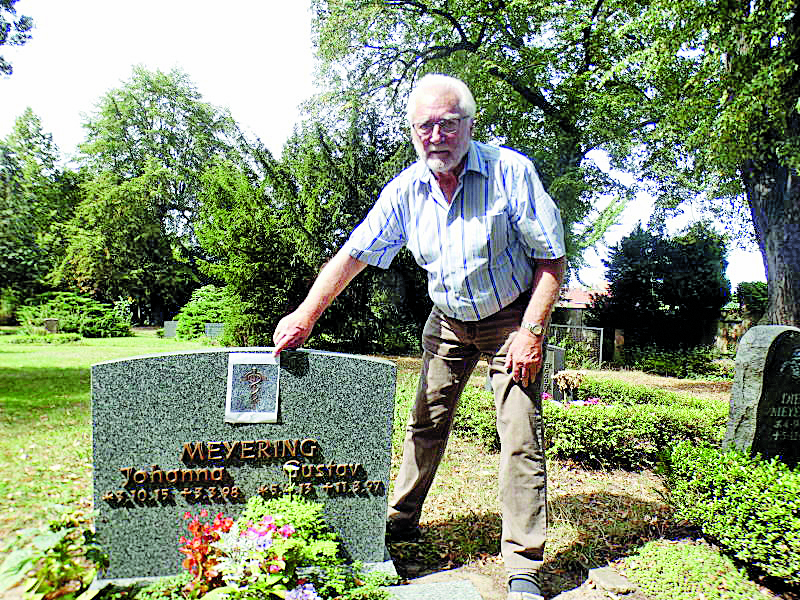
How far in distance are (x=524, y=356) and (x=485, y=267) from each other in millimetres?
458

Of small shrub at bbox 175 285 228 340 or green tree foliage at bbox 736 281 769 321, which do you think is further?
small shrub at bbox 175 285 228 340

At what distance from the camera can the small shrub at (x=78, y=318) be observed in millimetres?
20359

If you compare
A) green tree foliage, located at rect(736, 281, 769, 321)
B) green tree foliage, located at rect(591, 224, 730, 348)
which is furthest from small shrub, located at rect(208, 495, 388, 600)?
green tree foliage, located at rect(736, 281, 769, 321)

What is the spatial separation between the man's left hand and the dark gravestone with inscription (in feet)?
5.86

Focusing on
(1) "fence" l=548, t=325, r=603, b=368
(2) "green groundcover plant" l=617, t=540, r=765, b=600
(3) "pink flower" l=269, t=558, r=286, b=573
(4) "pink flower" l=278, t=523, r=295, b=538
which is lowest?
(2) "green groundcover plant" l=617, t=540, r=765, b=600

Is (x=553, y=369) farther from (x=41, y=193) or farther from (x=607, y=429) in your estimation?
(x=41, y=193)

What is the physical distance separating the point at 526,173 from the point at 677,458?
2340 mm

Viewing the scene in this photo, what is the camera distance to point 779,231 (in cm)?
1133

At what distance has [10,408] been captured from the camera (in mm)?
7418

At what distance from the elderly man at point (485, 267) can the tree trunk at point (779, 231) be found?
34.8 feet

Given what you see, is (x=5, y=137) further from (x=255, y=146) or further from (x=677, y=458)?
(x=677, y=458)

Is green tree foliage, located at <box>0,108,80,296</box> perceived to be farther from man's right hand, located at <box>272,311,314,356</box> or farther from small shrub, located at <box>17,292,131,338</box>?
man's right hand, located at <box>272,311,314,356</box>

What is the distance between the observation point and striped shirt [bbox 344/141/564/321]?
277 cm

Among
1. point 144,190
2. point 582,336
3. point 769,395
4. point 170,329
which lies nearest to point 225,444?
point 769,395
